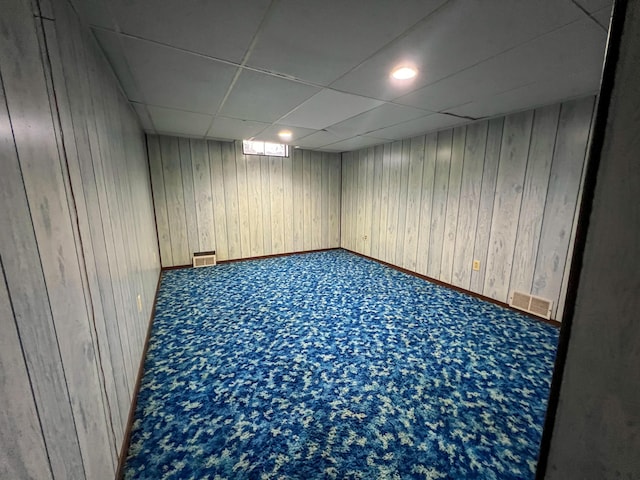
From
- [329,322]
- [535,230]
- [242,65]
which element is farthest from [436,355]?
[242,65]

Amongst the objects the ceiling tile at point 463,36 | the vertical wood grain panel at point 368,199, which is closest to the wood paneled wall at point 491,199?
the vertical wood grain panel at point 368,199

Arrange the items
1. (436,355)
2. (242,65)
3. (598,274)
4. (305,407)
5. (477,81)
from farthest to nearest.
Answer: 1. (436,355)
2. (477,81)
3. (242,65)
4. (305,407)
5. (598,274)

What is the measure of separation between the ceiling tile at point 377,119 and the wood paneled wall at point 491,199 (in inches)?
37.3

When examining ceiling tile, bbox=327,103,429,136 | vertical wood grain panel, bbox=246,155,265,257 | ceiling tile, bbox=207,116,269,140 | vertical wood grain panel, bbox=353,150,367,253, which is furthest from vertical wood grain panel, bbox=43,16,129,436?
vertical wood grain panel, bbox=353,150,367,253

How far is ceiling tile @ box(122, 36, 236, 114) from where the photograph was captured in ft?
5.49

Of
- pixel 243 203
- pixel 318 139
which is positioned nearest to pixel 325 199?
pixel 318 139

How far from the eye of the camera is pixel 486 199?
3.20 metres

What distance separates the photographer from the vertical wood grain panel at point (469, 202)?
127 inches

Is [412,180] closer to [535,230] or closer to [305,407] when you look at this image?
[535,230]

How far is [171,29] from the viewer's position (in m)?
1.43

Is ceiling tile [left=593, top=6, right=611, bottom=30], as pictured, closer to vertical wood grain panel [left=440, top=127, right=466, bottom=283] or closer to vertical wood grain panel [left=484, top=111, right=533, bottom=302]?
vertical wood grain panel [left=484, top=111, right=533, bottom=302]

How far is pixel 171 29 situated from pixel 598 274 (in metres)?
2.07

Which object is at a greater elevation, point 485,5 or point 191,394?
point 485,5

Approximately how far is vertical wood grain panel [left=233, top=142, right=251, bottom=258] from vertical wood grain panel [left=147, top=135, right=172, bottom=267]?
1.23 metres
